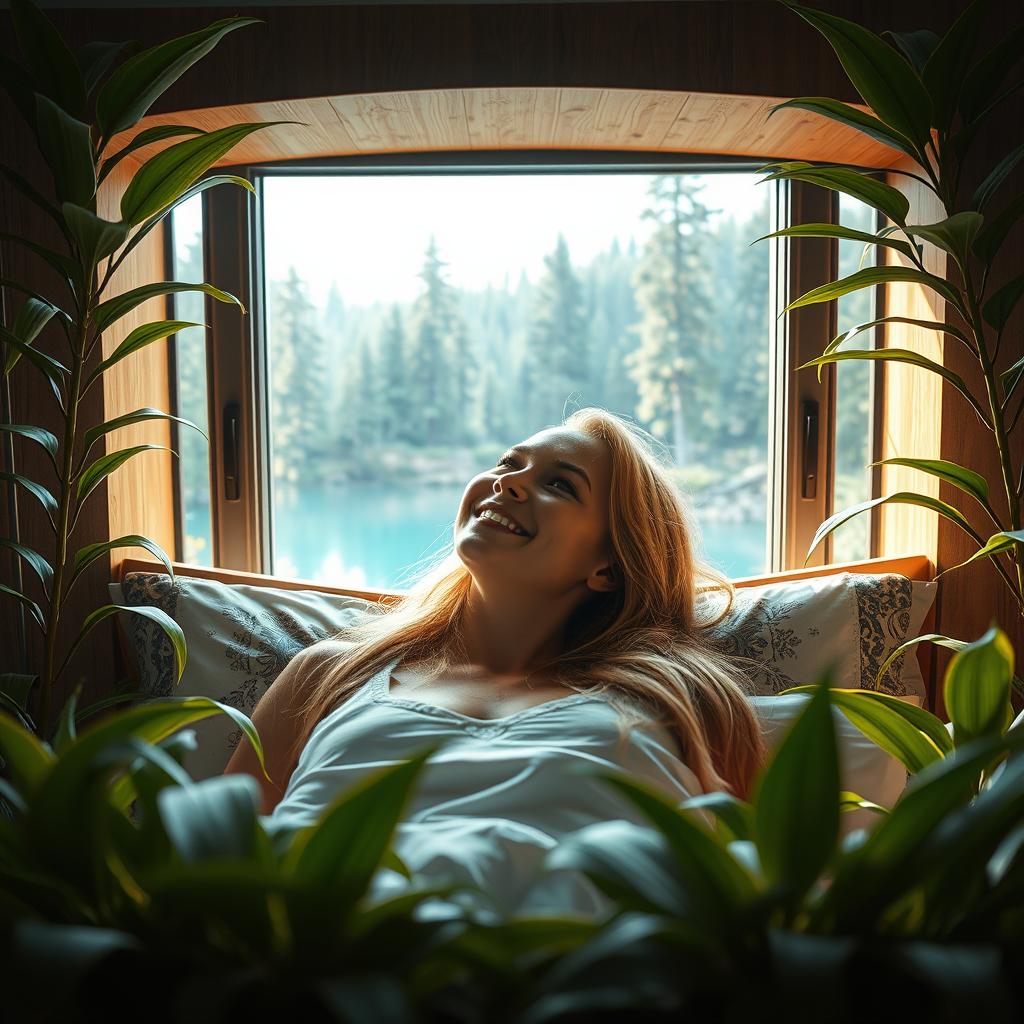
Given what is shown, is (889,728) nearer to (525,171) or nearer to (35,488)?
(35,488)

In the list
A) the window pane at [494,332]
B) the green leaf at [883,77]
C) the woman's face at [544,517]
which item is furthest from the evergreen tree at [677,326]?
the green leaf at [883,77]

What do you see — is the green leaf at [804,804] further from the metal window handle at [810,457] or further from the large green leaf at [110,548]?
the metal window handle at [810,457]

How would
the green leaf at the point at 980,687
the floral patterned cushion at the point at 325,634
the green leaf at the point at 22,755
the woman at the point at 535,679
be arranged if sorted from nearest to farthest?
the green leaf at the point at 22,755 → the green leaf at the point at 980,687 → the woman at the point at 535,679 → the floral patterned cushion at the point at 325,634

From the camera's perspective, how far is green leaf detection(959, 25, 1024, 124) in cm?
149

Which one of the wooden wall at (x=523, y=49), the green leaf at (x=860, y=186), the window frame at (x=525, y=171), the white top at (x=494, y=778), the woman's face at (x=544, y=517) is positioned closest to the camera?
the white top at (x=494, y=778)

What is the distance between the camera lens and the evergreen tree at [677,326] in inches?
95.2

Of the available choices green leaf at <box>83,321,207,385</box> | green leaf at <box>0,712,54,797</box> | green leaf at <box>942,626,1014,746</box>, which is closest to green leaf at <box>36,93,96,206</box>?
green leaf at <box>83,321,207,385</box>

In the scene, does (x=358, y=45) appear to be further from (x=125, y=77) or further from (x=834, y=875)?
(x=834, y=875)

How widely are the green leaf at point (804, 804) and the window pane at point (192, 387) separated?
197 centimetres

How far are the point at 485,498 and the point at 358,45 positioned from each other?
0.97 m

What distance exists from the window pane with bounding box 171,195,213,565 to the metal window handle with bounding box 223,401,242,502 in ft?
→ 0.16

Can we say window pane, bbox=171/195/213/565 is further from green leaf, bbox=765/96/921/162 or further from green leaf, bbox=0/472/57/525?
green leaf, bbox=765/96/921/162

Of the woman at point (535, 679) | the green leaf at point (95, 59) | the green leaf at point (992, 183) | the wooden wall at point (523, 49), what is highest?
the wooden wall at point (523, 49)

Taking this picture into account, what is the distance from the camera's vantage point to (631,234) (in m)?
2.43
